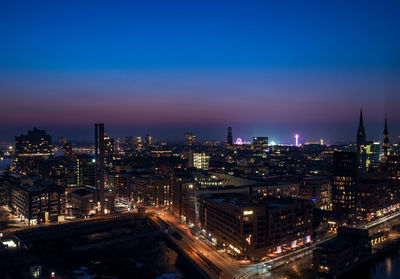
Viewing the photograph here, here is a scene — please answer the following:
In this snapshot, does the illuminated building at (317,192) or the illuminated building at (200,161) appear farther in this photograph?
the illuminated building at (200,161)

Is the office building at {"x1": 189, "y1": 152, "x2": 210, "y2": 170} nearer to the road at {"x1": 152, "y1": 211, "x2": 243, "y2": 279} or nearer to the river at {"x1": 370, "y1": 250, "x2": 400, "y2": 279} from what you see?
the road at {"x1": 152, "y1": 211, "x2": 243, "y2": 279}

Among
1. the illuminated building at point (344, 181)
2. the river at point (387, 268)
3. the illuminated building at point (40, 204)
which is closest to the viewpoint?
the river at point (387, 268)

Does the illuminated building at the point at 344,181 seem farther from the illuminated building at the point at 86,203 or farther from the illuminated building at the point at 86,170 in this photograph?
the illuminated building at the point at 86,170

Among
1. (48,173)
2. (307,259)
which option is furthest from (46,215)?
(48,173)

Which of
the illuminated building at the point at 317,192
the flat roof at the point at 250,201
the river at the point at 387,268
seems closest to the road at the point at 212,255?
the flat roof at the point at 250,201

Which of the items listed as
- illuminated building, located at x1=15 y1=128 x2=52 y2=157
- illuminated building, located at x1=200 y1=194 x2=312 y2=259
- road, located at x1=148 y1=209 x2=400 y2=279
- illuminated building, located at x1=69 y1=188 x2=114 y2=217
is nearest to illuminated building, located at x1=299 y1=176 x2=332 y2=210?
road, located at x1=148 y1=209 x2=400 y2=279

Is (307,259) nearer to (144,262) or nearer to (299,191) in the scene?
(144,262)

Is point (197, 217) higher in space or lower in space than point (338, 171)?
lower
